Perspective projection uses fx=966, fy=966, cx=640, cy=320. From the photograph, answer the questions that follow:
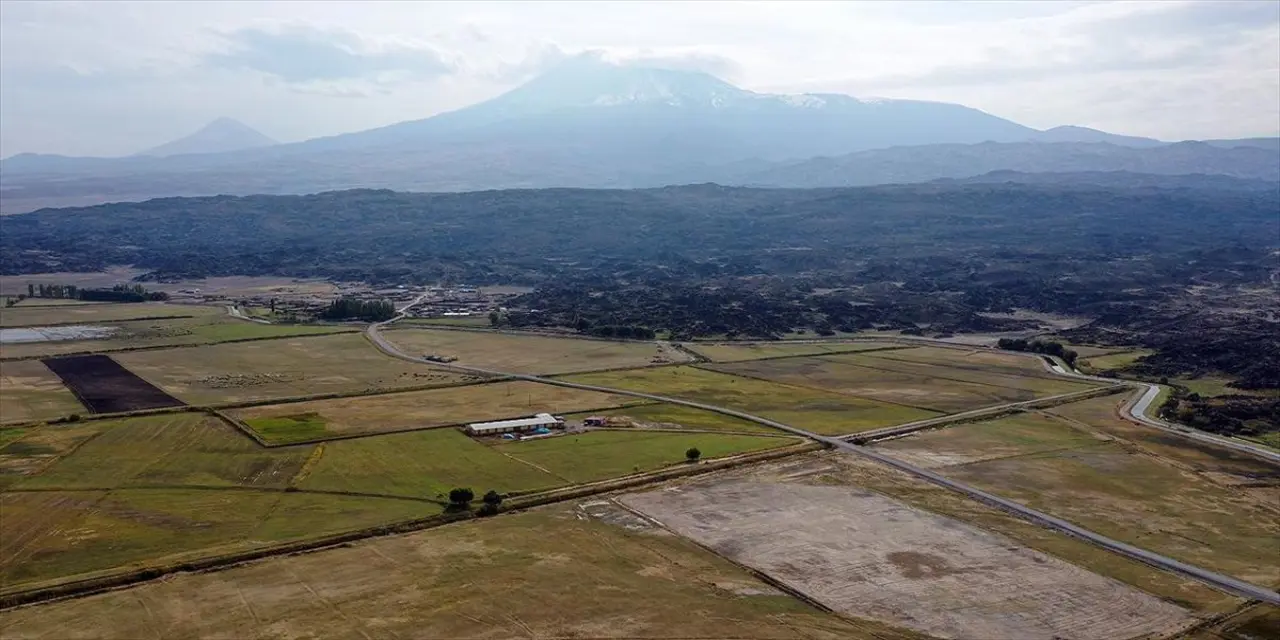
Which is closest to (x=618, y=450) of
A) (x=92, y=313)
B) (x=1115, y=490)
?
(x=1115, y=490)

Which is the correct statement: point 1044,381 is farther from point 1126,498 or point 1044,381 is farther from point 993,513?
point 993,513

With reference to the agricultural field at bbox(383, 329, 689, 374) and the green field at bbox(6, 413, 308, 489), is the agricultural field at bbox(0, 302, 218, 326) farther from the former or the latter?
the green field at bbox(6, 413, 308, 489)

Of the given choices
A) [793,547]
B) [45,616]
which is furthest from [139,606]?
[793,547]

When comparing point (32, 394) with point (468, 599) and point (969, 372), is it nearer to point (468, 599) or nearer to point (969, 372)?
point (468, 599)

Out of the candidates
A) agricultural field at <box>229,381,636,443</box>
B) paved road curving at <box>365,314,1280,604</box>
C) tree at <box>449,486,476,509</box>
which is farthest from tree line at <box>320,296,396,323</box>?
tree at <box>449,486,476,509</box>

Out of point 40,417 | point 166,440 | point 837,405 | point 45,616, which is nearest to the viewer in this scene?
point 45,616

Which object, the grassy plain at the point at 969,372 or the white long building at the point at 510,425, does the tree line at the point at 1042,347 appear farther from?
the white long building at the point at 510,425
